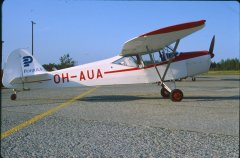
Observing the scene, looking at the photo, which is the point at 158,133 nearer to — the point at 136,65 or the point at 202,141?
the point at 202,141

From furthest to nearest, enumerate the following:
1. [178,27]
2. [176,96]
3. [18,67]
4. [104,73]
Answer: [104,73]
[18,67]
[176,96]
[178,27]

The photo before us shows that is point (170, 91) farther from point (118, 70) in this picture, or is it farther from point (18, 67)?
point (18, 67)

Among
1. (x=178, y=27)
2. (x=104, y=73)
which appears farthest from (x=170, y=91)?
(x=104, y=73)

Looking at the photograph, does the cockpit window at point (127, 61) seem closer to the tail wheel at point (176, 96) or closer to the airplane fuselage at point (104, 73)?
the airplane fuselage at point (104, 73)

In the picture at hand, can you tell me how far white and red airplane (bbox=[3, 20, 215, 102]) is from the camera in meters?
11.2

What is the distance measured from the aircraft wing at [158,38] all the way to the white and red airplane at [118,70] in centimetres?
4

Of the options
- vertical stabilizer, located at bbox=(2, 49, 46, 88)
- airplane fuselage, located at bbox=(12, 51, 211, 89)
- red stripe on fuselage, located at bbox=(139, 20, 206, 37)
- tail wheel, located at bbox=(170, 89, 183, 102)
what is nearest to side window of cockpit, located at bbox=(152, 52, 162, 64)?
airplane fuselage, located at bbox=(12, 51, 211, 89)

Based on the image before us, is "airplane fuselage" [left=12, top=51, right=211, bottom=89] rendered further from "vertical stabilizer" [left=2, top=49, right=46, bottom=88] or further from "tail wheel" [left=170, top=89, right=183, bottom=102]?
"tail wheel" [left=170, top=89, right=183, bottom=102]

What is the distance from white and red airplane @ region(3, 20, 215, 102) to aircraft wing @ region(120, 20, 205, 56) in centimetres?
4

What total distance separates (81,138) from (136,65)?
282 inches

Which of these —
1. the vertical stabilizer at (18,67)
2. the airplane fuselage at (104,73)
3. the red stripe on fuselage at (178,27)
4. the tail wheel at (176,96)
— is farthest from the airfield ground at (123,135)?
the vertical stabilizer at (18,67)

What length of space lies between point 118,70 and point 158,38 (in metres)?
2.24

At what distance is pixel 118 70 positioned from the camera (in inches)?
450

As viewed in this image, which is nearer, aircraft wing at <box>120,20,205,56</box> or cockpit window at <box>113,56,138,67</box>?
aircraft wing at <box>120,20,205,56</box>
